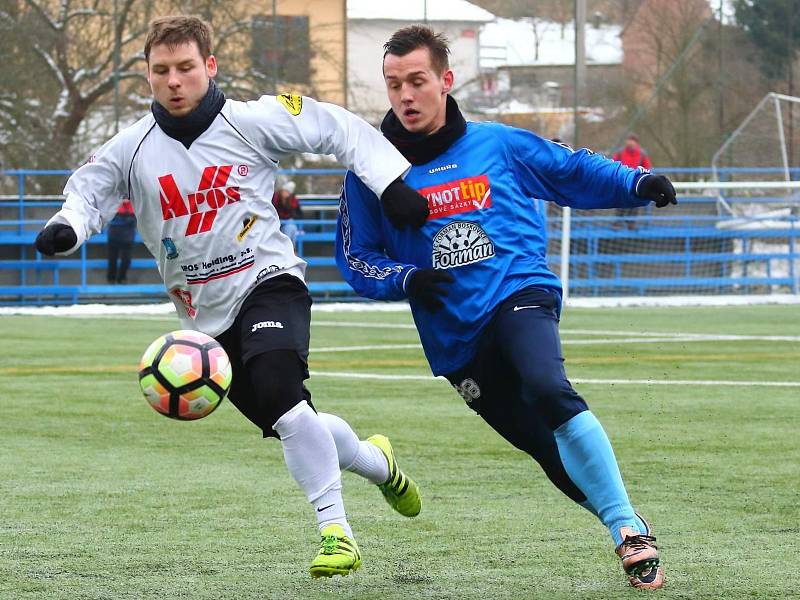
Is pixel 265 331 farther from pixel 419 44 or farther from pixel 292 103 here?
pixel 419 44

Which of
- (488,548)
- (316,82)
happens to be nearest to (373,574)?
(488,548)

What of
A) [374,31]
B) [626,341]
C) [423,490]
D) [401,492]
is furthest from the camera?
[374,31]

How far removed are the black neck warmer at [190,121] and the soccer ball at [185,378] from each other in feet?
2.45

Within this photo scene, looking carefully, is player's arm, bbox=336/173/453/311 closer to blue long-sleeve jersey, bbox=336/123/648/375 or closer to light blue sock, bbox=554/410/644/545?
blue long-sleeve jersey, bbox=336/123/648/375

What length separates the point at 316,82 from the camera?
960 inches

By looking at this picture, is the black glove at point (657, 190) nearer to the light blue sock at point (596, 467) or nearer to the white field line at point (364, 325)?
the light blue sock at point (596, 467)

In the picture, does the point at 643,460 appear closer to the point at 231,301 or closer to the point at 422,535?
the point at 422,535

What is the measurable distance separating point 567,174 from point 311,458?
4.24ft

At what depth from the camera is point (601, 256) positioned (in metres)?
22.9

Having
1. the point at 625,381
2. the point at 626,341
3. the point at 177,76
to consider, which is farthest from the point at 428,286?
the point at 626,341

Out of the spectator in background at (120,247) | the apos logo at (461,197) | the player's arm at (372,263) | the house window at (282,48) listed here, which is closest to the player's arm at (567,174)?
the apos logo at (461,197)

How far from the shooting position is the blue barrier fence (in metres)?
22.5

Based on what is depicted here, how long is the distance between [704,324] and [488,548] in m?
11.8

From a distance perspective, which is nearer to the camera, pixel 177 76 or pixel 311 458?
pixel 311 458
